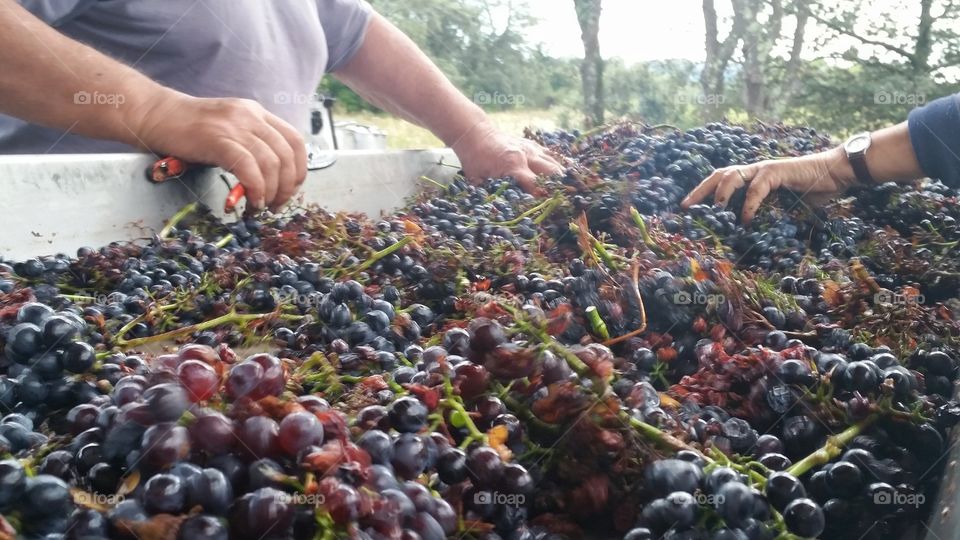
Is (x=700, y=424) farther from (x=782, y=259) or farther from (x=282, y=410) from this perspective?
(x=782, y=259)

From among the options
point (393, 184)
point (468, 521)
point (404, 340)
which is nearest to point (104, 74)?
point (393, 184)

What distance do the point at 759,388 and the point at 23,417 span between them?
0.79 meters

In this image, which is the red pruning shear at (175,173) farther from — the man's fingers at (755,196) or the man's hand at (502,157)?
the man's fingers at (755,196)

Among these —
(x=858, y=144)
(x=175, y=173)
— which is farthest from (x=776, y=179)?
(x=175, y=173)

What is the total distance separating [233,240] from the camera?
1.45 m

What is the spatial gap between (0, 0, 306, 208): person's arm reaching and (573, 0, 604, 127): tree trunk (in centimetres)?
552

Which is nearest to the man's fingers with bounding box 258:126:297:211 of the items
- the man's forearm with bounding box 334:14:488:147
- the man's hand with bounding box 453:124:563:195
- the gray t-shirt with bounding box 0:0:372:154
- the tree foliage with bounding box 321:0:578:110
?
the gray t-shirt with bounding box 0:0:372:154

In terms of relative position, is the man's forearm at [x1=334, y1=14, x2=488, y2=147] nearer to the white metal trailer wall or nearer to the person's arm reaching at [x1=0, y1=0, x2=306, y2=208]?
the white metal trailer wall

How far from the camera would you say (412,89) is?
9.15 ft

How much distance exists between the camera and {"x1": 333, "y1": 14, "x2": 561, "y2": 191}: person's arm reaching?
8.37 ft

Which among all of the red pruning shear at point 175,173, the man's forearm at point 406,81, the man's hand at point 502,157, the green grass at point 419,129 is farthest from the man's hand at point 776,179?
the green grass at point 419,129

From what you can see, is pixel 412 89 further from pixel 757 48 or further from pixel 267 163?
pixel 757 48

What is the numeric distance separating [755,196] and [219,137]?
120cm

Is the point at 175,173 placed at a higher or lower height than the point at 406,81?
lower
